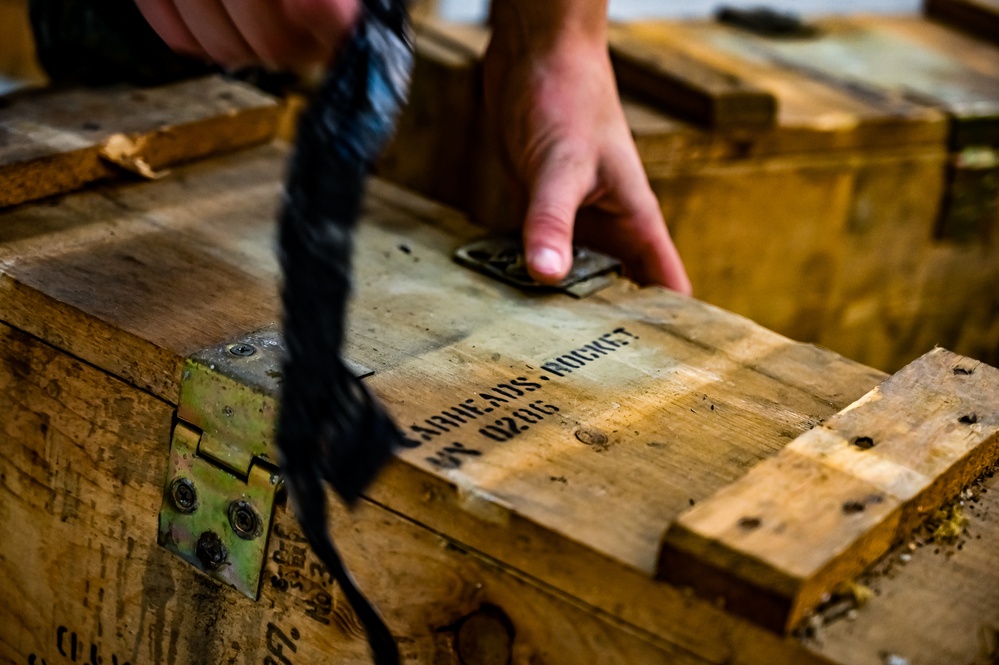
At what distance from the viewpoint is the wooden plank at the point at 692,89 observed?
2090 mm

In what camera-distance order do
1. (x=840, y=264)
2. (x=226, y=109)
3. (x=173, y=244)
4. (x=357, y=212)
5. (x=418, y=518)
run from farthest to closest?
(x=840, y=264) < (x=226, y=109) < (x=173, y=244) < (x=418, y=518) < (x=357, y=212)

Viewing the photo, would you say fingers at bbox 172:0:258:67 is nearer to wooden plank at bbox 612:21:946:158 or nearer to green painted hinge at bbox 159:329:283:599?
green painted hinge at bbox 159:329:283:599

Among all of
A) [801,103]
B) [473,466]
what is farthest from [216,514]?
[801,103]

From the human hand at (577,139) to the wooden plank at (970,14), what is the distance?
6.25 feet

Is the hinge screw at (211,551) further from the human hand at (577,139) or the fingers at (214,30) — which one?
the human hand at (577,139)

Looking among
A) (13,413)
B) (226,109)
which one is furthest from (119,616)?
(226,109)

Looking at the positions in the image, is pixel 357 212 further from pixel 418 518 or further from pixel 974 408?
pixel 974 408

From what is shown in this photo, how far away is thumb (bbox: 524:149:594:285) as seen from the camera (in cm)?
127

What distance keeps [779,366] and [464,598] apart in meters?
0.44

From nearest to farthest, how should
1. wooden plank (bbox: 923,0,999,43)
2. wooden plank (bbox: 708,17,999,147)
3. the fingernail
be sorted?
the fingernail → wooden plank (bbox: 708,17,999,147) → wooden plank (bbox: 923,0,999,43)

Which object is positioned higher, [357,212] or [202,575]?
[357,212]

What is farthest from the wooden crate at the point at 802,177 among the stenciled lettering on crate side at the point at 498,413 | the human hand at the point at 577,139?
the stenciled lettering on crate side at the point at 498,413

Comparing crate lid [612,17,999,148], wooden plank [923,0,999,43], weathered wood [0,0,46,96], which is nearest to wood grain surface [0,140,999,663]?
crate lid [612,17,999,148]

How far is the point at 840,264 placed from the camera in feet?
7.73
